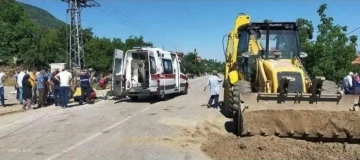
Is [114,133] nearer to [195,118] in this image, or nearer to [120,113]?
[195,118]

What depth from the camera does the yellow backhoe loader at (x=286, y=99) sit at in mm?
8820

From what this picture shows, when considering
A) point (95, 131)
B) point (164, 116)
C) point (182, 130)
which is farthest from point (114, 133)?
point (164, 116)

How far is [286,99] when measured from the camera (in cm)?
961

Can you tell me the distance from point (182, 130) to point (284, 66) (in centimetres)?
314

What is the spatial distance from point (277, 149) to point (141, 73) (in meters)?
13.0

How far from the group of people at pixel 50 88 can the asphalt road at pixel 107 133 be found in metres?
0.99

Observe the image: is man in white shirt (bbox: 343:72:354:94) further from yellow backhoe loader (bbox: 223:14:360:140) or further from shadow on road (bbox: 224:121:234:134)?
shadow on road (bbox: 224:121:234:134)

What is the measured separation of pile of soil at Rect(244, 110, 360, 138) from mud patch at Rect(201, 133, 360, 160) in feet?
1.02

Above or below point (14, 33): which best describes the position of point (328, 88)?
below

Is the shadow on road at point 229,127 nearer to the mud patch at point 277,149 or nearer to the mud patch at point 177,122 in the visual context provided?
the mud patch at point 177,122

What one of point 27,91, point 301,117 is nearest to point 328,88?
point 301,117

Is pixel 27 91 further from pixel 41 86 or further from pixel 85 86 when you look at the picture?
pixel 85 86

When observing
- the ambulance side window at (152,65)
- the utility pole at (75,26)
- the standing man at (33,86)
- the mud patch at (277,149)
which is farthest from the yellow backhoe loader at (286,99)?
the utility pole at (75,26)

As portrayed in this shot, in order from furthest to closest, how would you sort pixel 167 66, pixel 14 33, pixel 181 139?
pixel 14 33, pixel 167 66, pixel 181 139
